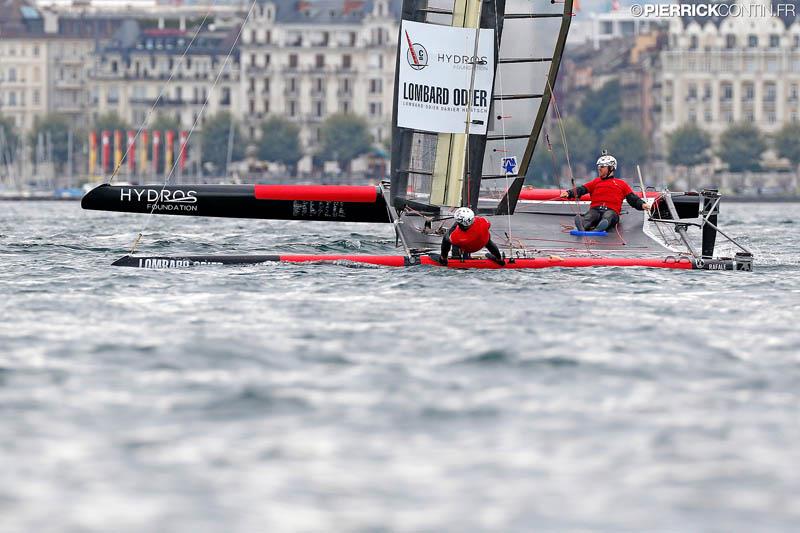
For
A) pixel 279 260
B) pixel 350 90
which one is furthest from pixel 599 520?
pixel 350 90

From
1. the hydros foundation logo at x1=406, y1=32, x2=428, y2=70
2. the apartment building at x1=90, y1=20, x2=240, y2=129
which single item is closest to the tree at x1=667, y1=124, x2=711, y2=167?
the apartment building at x1=90, y1=20, x2=240, y2=129

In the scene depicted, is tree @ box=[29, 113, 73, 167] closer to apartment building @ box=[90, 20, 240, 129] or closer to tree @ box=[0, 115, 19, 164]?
tree @ box=[0, 115, 19, 164]

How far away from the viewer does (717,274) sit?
19.4m

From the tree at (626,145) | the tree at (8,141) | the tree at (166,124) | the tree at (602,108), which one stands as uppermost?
the tree at (602,108)

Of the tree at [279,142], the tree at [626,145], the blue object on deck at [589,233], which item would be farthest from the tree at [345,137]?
the blue object on deck at [589,233]

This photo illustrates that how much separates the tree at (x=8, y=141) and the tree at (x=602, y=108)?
40.9 m

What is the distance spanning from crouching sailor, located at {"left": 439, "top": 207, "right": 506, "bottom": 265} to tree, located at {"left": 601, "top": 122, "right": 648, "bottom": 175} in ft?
309

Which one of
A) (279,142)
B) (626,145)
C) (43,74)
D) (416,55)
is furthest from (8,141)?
(416,55)

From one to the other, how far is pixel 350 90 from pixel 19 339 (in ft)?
366

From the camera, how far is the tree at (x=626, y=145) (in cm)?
11275

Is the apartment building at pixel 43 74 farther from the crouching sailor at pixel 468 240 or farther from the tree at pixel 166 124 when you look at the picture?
the crouching sailor at pixel 468 240

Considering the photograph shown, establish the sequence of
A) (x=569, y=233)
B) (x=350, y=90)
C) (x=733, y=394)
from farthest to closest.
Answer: (x=350, y=90), (x=569, y=233), (x=733, y=394)

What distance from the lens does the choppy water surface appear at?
8.05 metres

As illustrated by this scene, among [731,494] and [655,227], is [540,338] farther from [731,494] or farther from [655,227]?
[655,227]
